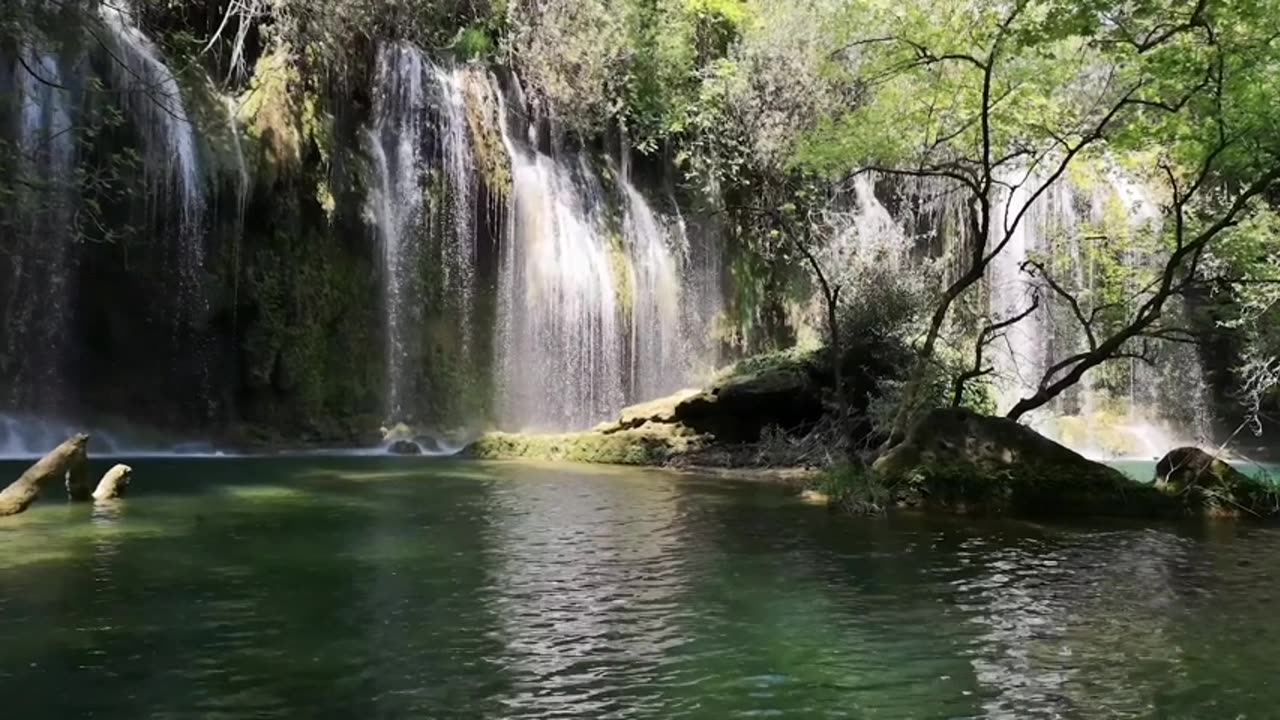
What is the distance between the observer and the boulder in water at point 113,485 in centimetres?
1223

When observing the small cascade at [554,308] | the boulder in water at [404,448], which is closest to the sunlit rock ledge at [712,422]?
the boulder in water at [404,448]

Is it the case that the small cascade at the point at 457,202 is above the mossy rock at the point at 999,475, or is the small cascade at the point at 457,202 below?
above

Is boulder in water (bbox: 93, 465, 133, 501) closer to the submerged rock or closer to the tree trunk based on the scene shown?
the tree trunk

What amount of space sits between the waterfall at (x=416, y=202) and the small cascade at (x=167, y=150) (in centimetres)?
413

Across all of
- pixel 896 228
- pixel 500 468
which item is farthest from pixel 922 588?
pixel 896 228

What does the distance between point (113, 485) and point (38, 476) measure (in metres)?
1.35

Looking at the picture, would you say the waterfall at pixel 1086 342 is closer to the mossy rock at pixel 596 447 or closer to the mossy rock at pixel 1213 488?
the mossy rock at pixel 596 447

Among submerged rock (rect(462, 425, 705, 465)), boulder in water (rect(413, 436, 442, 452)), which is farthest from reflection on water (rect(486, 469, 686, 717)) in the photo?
boulder in water (rect(413, 436, 442, 452))

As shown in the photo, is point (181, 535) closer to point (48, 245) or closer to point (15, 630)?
point (15, 630)

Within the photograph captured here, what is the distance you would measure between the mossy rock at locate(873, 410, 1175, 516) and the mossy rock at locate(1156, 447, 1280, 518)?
0.74 ft

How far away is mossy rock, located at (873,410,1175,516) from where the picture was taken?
40.7 feet

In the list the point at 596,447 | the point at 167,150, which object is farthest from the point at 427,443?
the point at 167,150

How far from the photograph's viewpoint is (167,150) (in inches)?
841

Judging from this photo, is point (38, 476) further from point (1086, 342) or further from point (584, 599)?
point (1086, 342)
